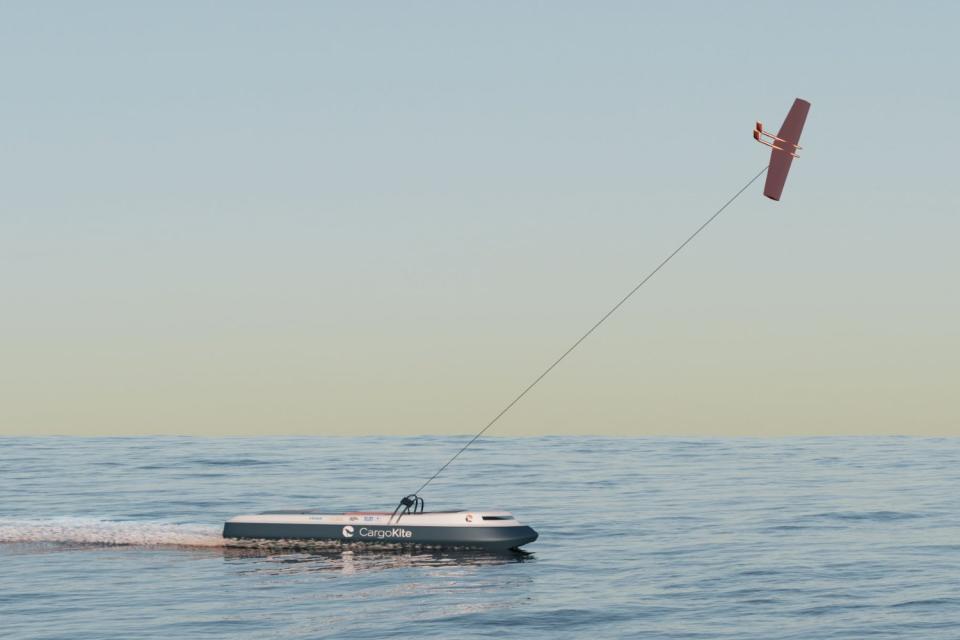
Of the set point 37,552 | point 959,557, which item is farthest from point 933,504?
point 37,552

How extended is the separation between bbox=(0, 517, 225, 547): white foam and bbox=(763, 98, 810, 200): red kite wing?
30.3 m

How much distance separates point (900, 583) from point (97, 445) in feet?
422

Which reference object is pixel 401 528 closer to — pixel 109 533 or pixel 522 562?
pixel 522 562

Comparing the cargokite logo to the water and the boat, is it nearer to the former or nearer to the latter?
the boat

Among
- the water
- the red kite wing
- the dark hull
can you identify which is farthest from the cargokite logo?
the red kite wing

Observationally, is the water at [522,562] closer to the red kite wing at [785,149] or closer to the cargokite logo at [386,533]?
the cargokite logo at [386,533]

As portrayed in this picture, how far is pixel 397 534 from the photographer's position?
48.2m

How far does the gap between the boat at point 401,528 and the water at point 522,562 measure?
2.33 ft

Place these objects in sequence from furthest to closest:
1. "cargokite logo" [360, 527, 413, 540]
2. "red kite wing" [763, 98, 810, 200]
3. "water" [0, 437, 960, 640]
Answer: "cargokite logo" [360, 527, 413, 540]
"water" [0, 437, 960, 640]
"red kite wing" [763, 98, 810, 200]

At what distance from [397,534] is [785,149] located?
23858mm

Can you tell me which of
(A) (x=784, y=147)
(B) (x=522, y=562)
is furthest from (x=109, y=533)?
(A) (x=784, y=147)

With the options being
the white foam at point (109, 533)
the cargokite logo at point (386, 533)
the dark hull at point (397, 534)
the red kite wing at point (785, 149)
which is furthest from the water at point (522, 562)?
the red kite wing at point (785, 149)

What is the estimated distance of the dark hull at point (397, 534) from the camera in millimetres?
47188

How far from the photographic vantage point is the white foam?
53125 mm
